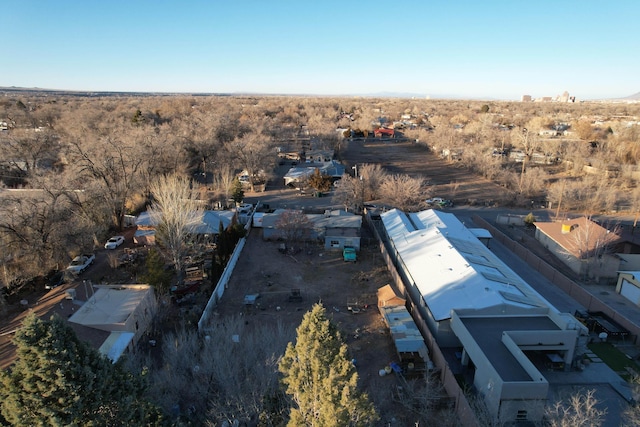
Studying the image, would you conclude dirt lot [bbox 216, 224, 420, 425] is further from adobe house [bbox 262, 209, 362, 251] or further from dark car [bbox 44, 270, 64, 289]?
dark car [bbox 44, 270, 64, 289]

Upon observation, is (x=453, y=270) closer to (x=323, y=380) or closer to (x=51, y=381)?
(x=323, y=380)

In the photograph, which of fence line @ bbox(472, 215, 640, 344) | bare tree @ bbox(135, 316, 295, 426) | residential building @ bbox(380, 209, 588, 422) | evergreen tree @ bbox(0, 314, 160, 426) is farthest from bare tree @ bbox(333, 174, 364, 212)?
evergreen tree @ bbox(0, 314, 160, 426)

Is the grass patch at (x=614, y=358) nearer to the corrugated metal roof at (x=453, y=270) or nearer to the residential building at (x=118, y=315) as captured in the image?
the corrugated metal roof at (x=453, y=270)

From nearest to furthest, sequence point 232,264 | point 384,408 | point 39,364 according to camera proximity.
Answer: point 39,364, point 384,408, point 232,264

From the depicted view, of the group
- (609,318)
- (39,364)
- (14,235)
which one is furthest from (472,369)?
(14,235)

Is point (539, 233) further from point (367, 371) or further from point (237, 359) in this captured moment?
point (237, 359)

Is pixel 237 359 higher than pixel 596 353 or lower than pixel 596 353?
higher

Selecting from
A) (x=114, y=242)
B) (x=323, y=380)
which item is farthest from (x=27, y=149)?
(x=323, y=380)
